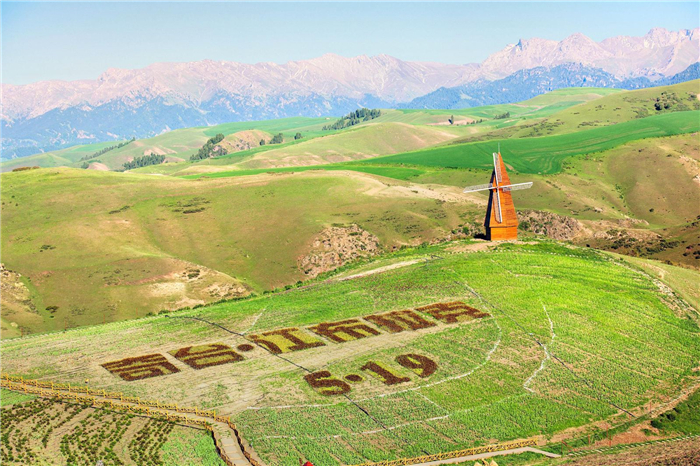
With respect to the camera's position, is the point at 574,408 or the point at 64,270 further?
the point at 64,270

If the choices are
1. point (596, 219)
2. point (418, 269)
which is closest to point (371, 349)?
point (418, 269)

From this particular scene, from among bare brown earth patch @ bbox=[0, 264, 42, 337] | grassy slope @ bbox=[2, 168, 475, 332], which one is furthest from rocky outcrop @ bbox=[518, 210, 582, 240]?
bare brown earth patch @ bbox=[0, 264, 42, 337]

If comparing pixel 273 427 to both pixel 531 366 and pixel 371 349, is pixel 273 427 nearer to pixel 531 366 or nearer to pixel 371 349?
pixel 371 349

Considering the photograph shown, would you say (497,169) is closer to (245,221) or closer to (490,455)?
(490,455)

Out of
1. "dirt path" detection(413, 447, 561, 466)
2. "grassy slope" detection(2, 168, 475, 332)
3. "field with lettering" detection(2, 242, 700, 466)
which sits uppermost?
"grassy slope" detection(2, 168, 475, 332)

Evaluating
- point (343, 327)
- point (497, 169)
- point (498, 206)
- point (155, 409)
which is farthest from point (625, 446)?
point (498, 206)

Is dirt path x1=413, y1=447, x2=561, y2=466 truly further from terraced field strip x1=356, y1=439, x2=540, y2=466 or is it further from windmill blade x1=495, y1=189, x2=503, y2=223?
windmill blade x1=495, y1=189, x2=503, y2=223

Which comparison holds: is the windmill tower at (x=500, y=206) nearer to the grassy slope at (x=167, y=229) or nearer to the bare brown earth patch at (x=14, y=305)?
the grassy slope at (x=167, y=229)
